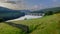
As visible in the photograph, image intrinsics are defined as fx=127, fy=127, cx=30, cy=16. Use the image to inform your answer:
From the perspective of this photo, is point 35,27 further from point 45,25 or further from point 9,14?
point 9,14

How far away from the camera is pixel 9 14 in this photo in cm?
116

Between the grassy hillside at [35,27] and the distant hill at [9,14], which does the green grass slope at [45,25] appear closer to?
the grassy hillside at [35,27]

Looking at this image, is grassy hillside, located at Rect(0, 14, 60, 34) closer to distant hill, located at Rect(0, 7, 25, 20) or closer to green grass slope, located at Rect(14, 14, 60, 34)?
green grass slope, located at Rect(14, 14, 60, 34)

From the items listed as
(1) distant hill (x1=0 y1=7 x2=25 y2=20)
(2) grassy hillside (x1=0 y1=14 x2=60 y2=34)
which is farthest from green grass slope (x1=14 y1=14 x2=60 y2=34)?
(1) distant hill (x1=0 y1=7 x2=25 y2=20)

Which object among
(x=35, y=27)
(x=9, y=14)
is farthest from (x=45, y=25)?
(x=9, y=14)

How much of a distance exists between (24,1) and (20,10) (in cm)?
10

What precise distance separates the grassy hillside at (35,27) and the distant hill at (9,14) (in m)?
0.15

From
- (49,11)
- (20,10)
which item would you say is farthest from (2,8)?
(49,11)

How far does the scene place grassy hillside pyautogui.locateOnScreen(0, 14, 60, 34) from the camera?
0.92 meters

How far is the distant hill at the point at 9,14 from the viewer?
113 centimetres

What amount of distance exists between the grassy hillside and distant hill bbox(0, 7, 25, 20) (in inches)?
5.9

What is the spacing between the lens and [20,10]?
4.00ft

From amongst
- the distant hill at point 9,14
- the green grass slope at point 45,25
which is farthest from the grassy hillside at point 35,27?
the distant hill at point 9,14

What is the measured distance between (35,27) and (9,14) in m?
0.31
